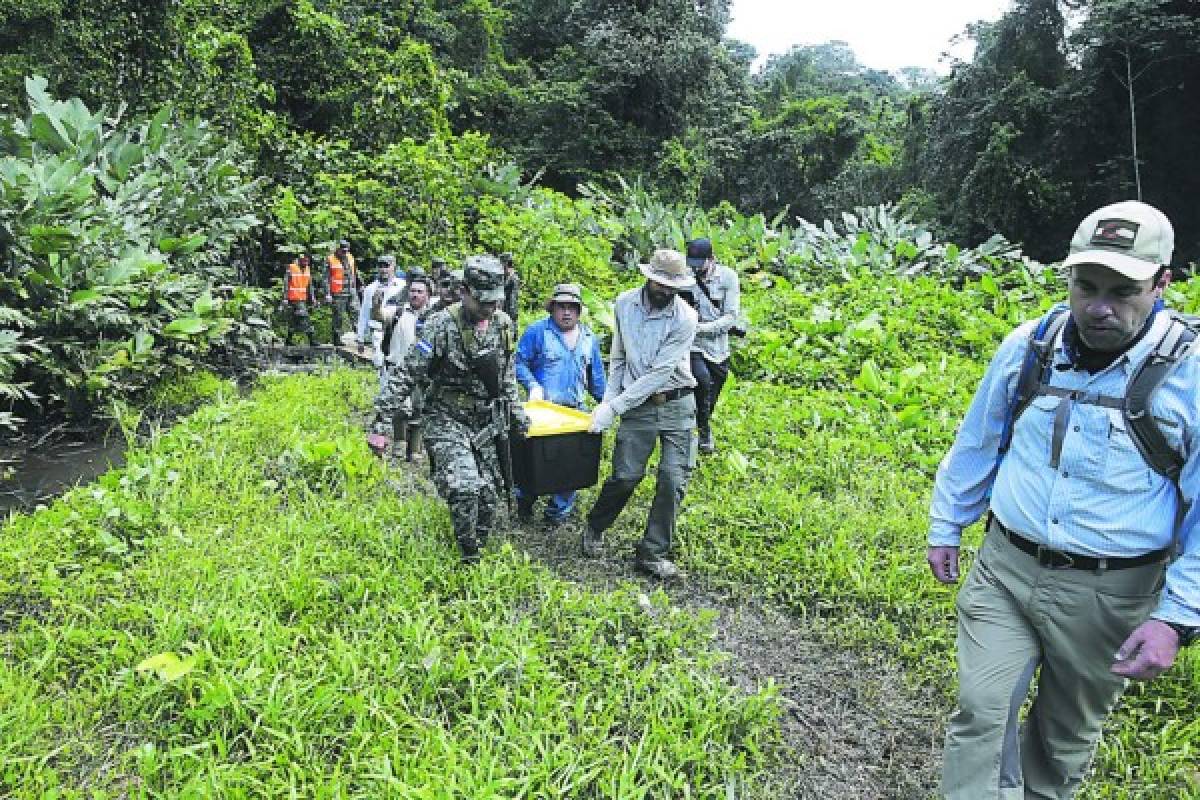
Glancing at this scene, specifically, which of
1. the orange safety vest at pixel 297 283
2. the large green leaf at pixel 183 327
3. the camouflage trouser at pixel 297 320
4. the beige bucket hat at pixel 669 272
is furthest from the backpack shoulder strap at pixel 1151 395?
the camouflage trouser at pixel 297 320

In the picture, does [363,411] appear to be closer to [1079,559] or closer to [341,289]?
[341,289]

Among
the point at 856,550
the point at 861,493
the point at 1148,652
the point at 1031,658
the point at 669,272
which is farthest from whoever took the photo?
the point at 861,493

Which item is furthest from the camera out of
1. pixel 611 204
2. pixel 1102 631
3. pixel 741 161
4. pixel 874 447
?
pixel 741 161

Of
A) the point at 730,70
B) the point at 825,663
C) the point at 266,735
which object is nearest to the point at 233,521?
the point at 266,735

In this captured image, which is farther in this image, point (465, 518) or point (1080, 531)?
point (465, 518)

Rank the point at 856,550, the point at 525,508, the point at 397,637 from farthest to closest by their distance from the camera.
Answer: the point at 525,508
the point at 856,550
the point at 397,637

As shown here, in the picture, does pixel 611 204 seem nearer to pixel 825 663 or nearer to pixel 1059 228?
pixel 1059 228

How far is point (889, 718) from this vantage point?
11.7 feet

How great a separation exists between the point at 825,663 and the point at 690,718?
0.99 m

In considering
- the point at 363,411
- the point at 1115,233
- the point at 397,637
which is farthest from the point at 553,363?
the point at 1115,233

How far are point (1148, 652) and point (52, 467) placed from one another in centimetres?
707

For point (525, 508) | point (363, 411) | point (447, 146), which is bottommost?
point (525, 508)

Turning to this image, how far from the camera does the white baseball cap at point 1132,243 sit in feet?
7.15

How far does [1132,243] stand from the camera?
2193 millimetres
